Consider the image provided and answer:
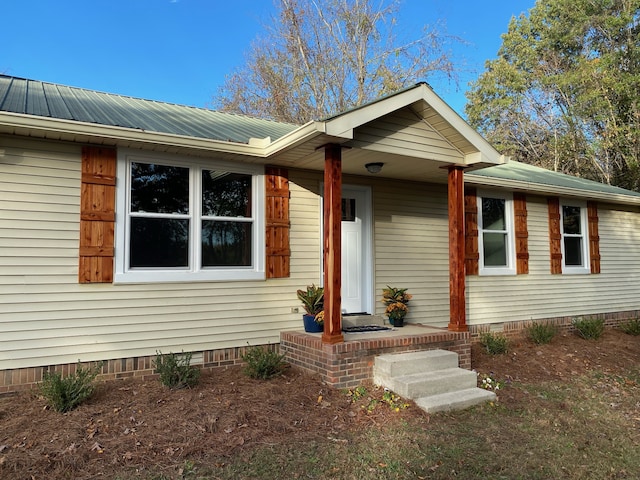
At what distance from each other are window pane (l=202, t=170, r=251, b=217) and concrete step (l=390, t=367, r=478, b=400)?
2940 mm

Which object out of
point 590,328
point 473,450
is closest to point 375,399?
point 473,450

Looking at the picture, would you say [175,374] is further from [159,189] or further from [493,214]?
[493,214]

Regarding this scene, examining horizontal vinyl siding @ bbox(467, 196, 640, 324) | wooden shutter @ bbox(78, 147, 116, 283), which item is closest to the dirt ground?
wooden shutter @ bbox(78, 147, 116, 283)

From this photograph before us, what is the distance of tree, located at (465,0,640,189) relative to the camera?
16.7 metres

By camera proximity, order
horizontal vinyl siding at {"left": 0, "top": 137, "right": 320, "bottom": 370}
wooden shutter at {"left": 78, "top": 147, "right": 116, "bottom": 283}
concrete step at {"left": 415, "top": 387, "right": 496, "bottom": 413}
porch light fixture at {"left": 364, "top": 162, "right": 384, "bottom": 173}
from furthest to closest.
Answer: porch light fixture at {"left": 364, "top": 162, "right": 384, "bottom": 173}, wooden shutter at {"left": 78, "top": 147, "right": 116, "bottom": 283}, horizontal vinyl siding at {"left": 0, "top": 137, "right": 320, "bottom": 370}, concrete step at {"left": 415, "top": 387, "right": 496, "bottom": 413}

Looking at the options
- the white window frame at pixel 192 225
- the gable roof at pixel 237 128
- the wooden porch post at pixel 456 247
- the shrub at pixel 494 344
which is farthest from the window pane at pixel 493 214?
the white window frame at pixel 192 225

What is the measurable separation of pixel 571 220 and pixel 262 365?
7803 millimetres

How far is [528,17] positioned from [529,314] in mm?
17144

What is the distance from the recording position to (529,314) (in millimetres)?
8953

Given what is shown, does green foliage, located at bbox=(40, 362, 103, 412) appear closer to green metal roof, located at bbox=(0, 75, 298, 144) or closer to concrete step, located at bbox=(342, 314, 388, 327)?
green metal roof, located at bbox=(0, 75, 298, 144)

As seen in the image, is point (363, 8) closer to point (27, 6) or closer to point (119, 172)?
point (27, 6)

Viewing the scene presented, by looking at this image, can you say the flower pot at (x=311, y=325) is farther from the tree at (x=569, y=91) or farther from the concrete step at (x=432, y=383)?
the tree at (x=569, y=91)

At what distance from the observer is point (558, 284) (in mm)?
9414

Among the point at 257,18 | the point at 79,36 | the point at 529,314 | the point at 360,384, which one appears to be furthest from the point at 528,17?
the point at 360,384
